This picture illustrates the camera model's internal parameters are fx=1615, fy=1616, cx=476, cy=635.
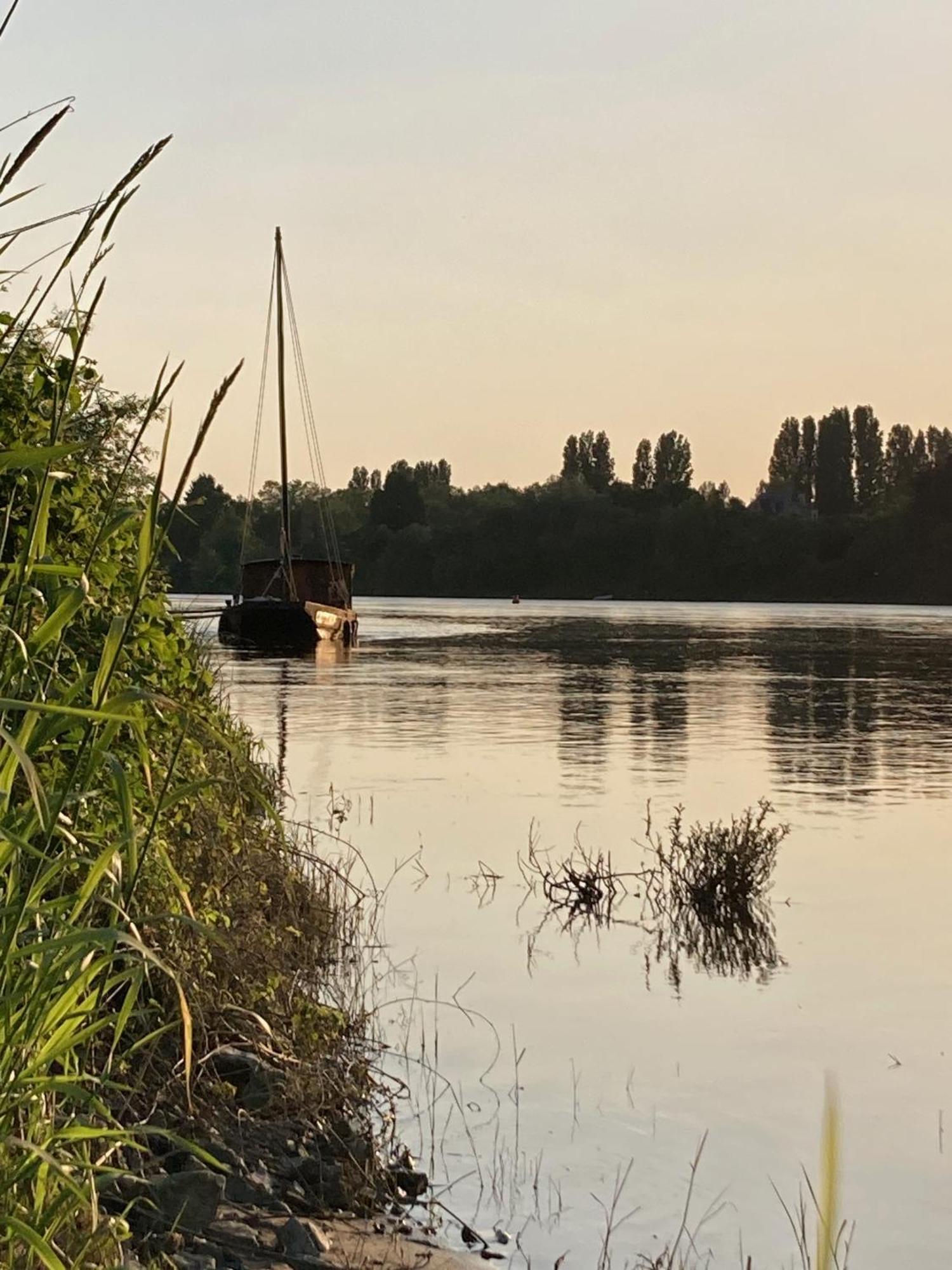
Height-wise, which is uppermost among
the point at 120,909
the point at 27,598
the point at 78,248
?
the point at 78,248

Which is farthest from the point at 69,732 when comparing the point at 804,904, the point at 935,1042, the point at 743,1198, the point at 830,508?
the point at 830,508

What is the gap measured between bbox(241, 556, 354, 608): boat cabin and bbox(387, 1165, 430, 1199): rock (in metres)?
51.3

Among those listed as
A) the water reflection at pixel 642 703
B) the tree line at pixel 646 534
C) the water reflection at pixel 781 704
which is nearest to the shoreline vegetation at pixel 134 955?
the water reflection at pixel 642 703

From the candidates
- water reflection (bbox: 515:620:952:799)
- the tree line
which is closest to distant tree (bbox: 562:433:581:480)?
the tree line

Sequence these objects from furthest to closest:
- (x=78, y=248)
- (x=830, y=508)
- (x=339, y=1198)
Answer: (x=830, y=508), (x=339, y=1198), (x=78, y=248)

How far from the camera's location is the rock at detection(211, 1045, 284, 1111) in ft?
18.5

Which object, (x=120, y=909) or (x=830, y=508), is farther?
(x=830, y=508)

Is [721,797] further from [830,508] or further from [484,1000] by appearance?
[830,508]

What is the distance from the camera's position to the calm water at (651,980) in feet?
20.5

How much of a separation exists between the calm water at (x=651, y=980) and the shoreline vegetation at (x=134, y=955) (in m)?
0.45

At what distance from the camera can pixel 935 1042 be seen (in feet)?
28.2

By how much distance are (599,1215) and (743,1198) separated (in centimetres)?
63

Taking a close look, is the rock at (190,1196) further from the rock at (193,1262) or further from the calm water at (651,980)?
the calm water at (651,980)

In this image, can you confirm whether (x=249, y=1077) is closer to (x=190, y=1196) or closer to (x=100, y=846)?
(x=190, y=1196)
